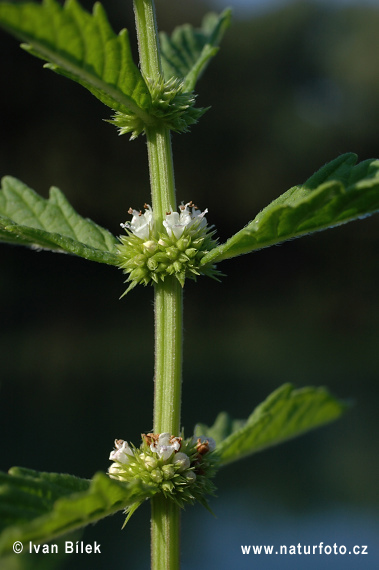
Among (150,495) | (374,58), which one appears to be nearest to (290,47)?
(374,58)

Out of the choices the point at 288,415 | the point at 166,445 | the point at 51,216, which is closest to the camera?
the point at 288,415

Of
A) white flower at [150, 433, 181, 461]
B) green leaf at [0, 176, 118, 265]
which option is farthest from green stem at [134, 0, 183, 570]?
green leaf at [0, 176, 118, 265]

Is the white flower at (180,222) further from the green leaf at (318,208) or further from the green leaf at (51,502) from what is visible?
the green leaf at (51,502)

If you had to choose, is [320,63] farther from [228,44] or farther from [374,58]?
[228,44]

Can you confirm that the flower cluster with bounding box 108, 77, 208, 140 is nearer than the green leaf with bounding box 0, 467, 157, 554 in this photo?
No

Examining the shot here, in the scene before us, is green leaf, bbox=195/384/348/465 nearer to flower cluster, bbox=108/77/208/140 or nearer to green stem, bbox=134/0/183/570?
green stem, bbox=134/0/183/570

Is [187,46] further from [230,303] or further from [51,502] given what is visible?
[230,303]

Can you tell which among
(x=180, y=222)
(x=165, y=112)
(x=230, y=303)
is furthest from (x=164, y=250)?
(x=230, y=303)

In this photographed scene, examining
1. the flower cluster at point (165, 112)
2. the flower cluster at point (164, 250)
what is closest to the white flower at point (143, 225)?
the flower cluster at point (164, 250)
